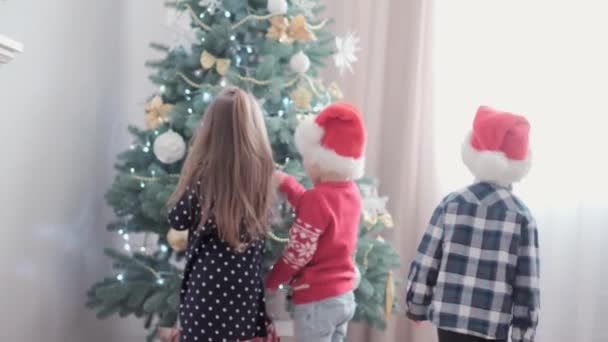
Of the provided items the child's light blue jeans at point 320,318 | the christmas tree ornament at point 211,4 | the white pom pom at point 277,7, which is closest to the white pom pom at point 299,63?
the white pom pom at point 277,7

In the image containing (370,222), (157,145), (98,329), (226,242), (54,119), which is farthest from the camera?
(98,329)

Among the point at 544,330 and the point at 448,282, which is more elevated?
the point at 448,282

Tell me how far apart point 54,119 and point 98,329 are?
0.99 metres

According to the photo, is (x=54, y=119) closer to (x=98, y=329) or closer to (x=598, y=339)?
(x=98, y=329)

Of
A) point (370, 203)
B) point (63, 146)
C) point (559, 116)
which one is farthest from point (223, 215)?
point (559, 116)

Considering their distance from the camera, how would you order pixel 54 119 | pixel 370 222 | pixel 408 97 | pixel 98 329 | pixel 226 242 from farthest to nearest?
pixel 408 97
pixel 98 329
pixel 54 119
pixel 370 222
pixel 226 242

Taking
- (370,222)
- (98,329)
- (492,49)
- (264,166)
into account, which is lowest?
(98,329)

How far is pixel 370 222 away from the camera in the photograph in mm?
2664

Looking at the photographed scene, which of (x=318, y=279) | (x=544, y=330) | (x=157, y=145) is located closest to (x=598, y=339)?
(x=544, y=330)

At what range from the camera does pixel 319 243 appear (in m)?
2.33

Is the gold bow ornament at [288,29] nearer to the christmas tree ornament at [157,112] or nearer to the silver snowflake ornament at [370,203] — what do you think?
the christmas tree ornament at [157,112]

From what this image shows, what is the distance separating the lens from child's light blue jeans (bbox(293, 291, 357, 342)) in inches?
91.7

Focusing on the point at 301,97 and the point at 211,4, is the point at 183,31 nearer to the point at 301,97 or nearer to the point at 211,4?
the point at 211,4

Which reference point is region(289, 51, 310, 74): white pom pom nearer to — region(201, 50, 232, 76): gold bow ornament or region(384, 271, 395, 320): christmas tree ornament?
region(201, 50, 232, 76): gold bow ornament
